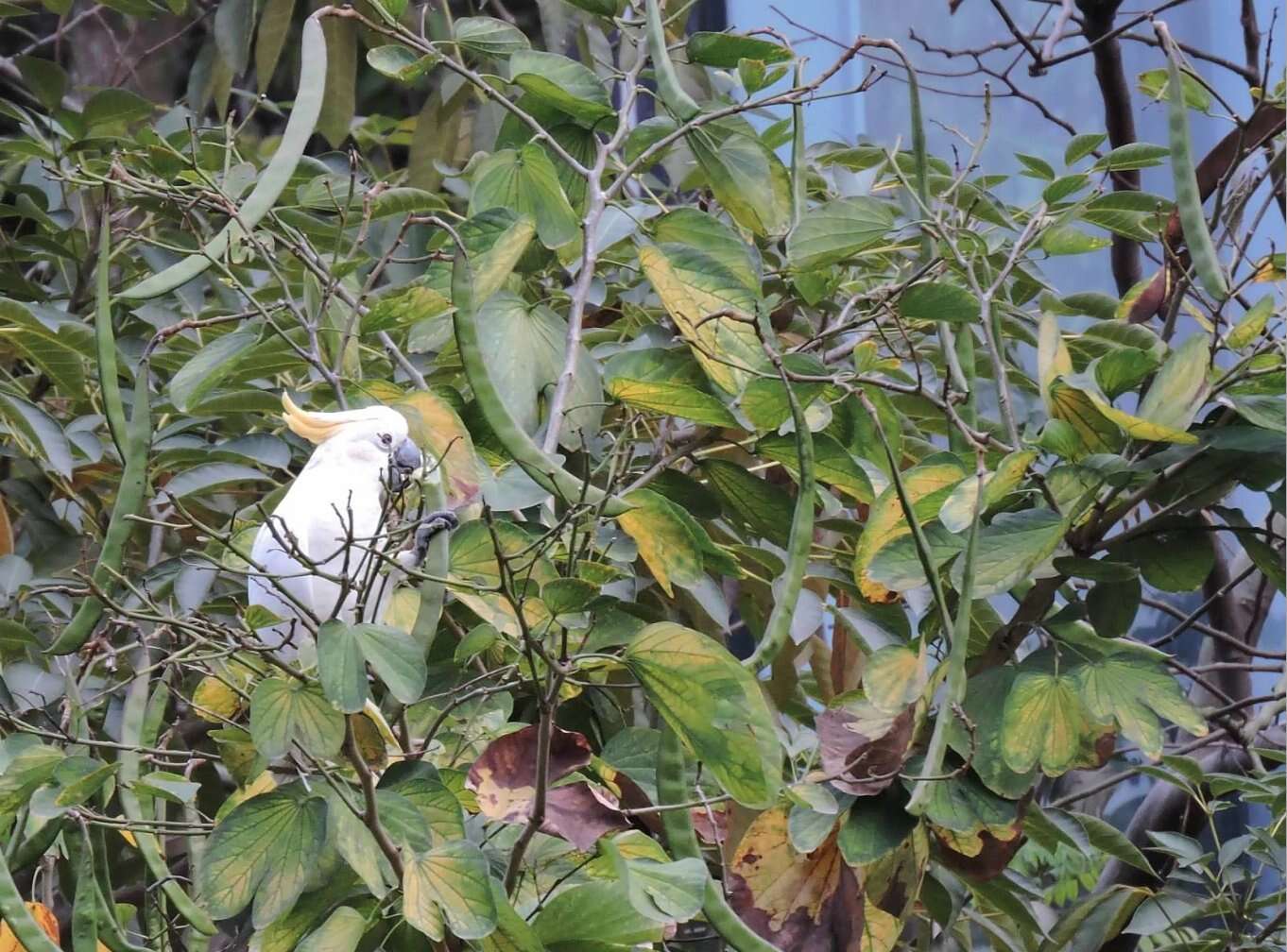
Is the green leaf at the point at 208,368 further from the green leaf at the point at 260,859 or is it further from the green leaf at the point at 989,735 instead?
the green leaf at the point at 989,735

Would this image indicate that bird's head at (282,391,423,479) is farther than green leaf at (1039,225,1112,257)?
No

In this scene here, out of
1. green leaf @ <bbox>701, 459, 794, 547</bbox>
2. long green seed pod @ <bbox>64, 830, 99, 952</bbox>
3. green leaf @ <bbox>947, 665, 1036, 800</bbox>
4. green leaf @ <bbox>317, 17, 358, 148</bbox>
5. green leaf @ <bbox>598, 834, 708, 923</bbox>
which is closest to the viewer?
green leaf @ <bbox>598, 834, 708, 923</bbox>

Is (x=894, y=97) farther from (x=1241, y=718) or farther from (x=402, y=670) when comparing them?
(x=402, y=670)

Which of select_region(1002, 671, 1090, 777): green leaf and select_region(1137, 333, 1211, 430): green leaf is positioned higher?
select_region(1137, 333, 1211, 430): green leaf

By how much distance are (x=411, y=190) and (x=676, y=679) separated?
47 centimetres

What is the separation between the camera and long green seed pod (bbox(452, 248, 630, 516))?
649 millimetres

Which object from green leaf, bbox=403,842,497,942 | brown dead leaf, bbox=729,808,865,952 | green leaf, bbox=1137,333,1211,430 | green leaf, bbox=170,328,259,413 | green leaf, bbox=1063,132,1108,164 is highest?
green leaf, bbox=1063,132,1108,164

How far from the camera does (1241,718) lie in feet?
3.99

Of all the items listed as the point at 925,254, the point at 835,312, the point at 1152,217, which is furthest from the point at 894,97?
the point at 925,254

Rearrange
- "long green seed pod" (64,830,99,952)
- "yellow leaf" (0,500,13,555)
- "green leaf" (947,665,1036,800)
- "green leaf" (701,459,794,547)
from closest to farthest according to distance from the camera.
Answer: "long green seed pod" (64,830,99,952), "green leaf" (947,665,1036,800), "green leaf" (701,459,794,547), "yellow leaf" (0,500,13,555)

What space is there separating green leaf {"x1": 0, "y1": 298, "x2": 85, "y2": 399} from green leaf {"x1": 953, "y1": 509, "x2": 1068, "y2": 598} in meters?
0.64

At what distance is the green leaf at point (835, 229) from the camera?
2.62 feet

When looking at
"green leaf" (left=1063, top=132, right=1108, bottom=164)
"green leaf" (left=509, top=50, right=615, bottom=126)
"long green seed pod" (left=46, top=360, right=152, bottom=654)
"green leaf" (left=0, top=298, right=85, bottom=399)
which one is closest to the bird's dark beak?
"long green seed pod" (left=46, top=360, right=152, bottom=654)

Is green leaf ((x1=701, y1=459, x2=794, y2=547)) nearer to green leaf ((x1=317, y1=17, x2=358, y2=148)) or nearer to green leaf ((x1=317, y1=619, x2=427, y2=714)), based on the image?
green leaf ((x1=317, y1=619, x2=427, y2=714))
